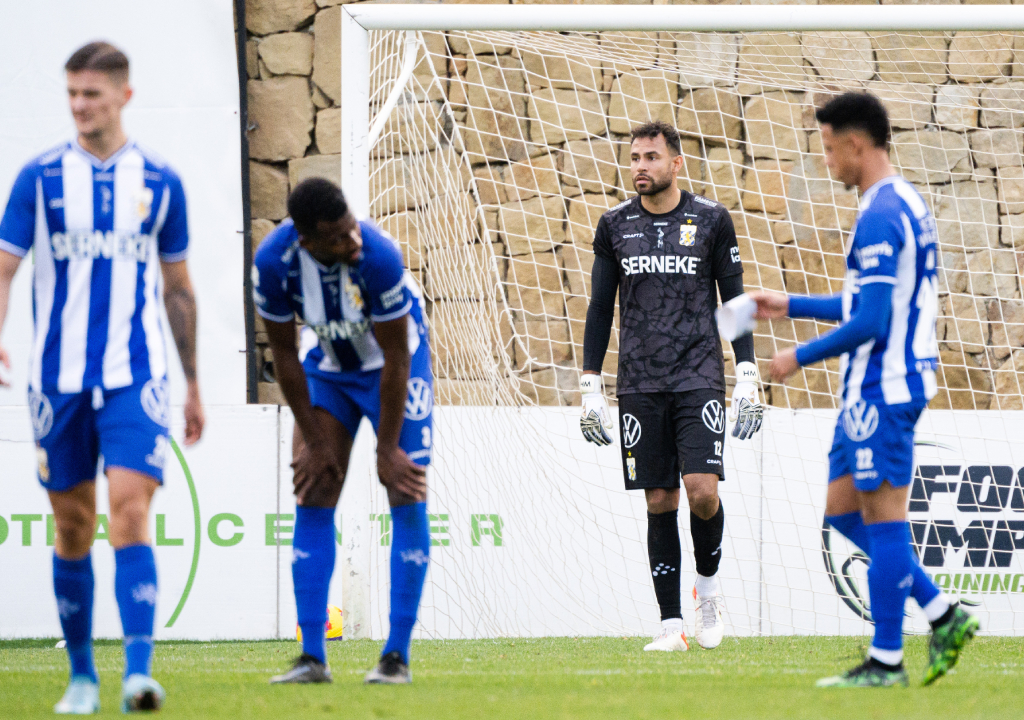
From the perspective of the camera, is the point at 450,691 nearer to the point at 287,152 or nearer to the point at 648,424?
the point at 648,424

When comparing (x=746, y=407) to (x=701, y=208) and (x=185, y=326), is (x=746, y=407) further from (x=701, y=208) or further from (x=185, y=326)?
(x=185, y=326)

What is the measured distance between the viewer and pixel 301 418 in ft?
11.3

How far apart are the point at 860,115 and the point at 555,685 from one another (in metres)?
1.88

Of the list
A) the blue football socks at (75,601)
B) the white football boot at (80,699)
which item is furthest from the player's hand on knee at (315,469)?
the white football boot at (80,699)

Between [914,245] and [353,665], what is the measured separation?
94.2 inches

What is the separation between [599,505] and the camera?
6.75m

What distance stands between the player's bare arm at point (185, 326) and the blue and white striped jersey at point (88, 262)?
0.32ft

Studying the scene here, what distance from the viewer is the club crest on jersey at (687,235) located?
522cm

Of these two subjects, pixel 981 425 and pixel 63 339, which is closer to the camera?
pixel 63 339

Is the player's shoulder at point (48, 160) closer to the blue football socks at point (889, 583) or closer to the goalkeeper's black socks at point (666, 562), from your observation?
the blue football socks at point (889, 583)

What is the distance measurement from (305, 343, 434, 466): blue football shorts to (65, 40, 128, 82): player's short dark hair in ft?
3.34

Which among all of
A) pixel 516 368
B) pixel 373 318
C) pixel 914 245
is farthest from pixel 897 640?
pixel 516 368

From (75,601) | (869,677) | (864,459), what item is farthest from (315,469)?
(869,677)

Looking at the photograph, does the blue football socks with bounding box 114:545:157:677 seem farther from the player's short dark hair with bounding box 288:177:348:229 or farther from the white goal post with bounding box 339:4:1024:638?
the white goal post with bounding box 339:4:1024:638
